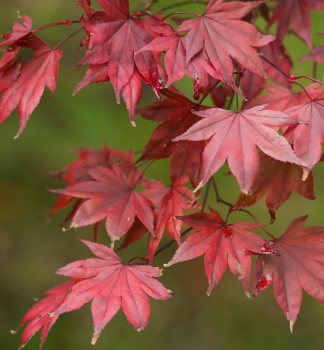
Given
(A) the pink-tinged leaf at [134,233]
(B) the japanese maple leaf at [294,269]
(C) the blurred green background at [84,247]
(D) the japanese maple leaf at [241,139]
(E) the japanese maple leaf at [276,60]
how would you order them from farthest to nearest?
1. (C) the blurred green background at [84,247]
2. (E) the japanese maple leaf at [276,60]
3. (A) the pink-tinged leaf at [134,233]
4. (B) the japanese maple leaf at [294,269]
5. (D) the japanese maple leaf at [241,139]

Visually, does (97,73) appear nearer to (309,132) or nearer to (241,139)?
(241,139)

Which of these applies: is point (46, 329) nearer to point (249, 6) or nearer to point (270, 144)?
point (270, 144)

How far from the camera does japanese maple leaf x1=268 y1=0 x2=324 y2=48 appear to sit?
1041 millimetres

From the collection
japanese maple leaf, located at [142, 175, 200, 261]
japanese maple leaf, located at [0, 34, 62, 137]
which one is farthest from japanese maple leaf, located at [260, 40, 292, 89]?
japanese maple leaf, located at [0, 34, 62, 137]

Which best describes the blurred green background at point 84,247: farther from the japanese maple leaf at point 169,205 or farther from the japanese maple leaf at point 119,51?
the japanese maple leaf at point 119,51

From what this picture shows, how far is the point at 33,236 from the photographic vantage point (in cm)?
225

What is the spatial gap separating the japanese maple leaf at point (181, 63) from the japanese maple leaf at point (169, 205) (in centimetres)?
20

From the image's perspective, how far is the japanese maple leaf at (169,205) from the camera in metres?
0.84

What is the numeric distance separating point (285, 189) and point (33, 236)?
172 centimetres

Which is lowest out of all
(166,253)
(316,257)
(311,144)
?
(166,253)

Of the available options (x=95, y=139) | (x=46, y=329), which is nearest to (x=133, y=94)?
(x=46, y=329)

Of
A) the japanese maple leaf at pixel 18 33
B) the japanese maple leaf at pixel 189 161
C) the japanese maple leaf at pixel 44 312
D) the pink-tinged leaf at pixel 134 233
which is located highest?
the japanese maple leaf at pixel 18 33

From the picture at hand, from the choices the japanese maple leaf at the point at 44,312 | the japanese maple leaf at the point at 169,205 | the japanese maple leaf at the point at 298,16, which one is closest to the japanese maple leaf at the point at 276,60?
the japanese maple leaf at the point at 298,16

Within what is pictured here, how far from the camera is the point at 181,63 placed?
0.75 meters
